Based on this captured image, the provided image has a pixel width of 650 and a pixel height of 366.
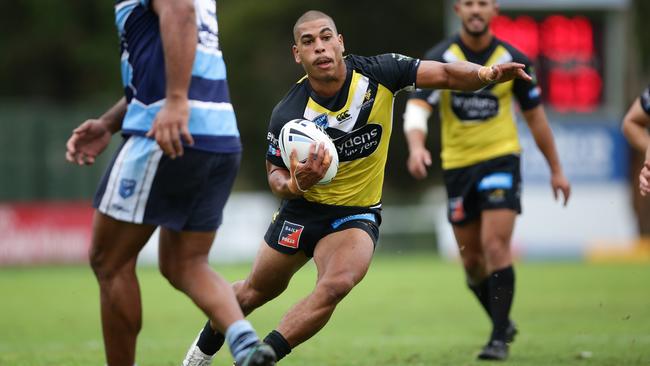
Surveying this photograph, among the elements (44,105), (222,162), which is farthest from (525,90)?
(44,105)

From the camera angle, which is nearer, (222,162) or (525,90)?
(222,162)

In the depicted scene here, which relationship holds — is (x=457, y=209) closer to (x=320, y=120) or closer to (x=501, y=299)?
(x=501, y=299)

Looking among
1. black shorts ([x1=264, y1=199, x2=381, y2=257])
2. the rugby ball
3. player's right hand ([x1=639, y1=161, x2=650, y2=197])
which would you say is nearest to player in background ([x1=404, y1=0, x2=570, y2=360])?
player's right hand ([x1=639, y1=161, x2=650, y2=197])

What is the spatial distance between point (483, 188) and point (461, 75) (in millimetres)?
2400

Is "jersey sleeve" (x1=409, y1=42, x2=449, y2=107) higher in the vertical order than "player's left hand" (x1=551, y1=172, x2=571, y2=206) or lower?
higher

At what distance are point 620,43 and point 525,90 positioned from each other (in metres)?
10.4

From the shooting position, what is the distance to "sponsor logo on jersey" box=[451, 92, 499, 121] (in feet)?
28.3

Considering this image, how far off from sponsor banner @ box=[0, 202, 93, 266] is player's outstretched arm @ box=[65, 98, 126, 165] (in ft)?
48.4

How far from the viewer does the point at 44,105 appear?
115ft

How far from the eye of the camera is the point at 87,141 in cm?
616

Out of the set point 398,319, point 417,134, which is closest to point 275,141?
point 417,134

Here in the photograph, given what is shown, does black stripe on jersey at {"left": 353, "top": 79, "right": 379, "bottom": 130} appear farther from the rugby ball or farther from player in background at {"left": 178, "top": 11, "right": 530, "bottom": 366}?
the rugby ball

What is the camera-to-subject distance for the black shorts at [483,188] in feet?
27.6

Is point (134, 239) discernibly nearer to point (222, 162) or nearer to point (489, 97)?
point (222, 162)
